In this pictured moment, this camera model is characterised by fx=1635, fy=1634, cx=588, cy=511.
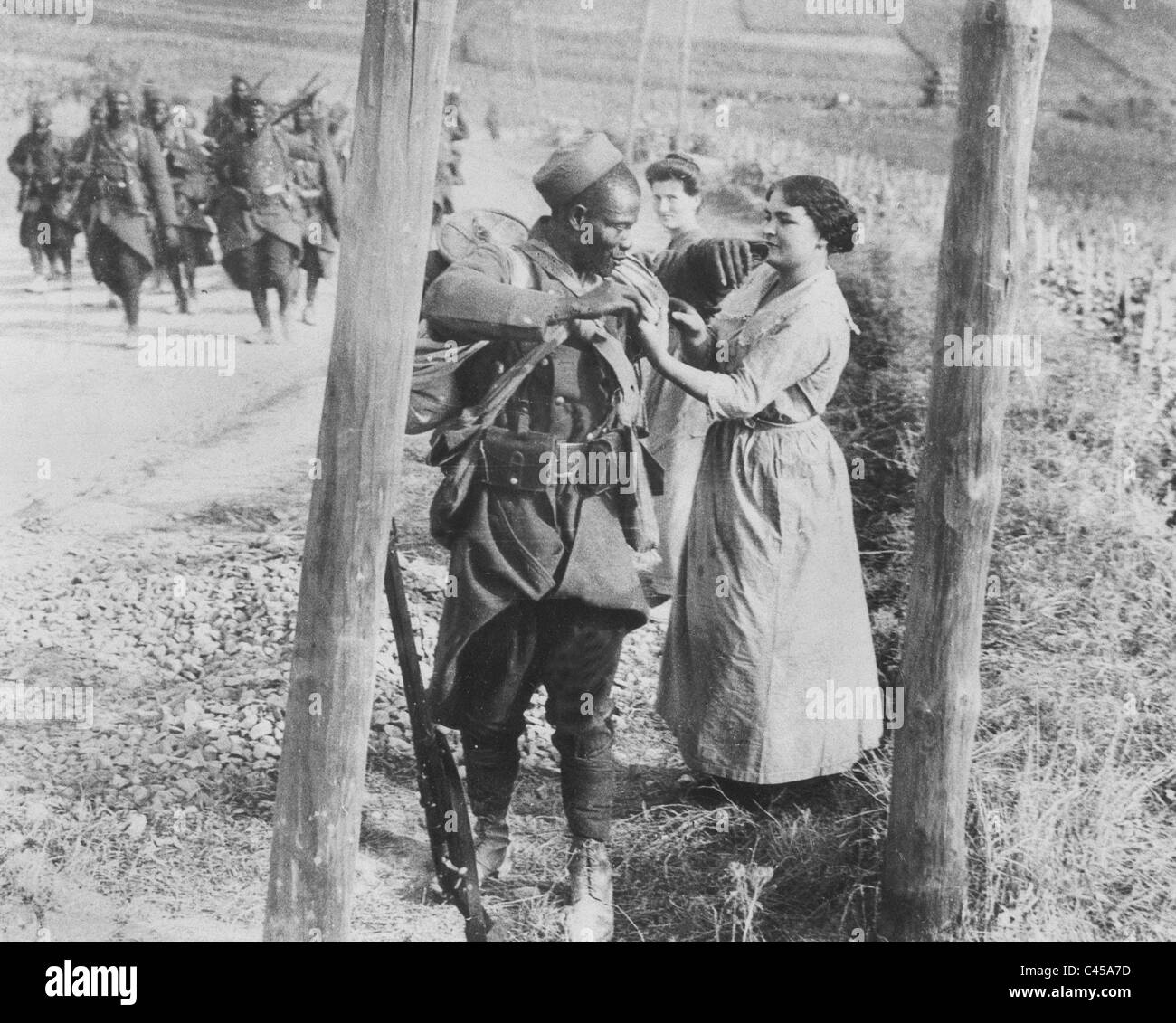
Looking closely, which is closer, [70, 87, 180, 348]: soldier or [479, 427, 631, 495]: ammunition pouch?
[479, 427, 631, 495]: ammunition pouch

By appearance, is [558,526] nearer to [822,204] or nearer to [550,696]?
[550,696]

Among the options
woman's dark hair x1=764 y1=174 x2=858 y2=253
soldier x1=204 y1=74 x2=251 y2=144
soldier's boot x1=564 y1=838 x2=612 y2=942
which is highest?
soldier x1=204 y1=74 x2=251 y2=144

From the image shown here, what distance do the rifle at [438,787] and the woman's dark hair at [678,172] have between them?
4.60 feet

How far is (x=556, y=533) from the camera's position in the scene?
15.3 feet

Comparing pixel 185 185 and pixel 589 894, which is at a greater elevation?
pixel 185 185

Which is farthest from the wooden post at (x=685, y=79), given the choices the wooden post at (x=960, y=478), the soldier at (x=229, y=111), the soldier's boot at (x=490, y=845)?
the soldier's boot at (x=490, y=845)

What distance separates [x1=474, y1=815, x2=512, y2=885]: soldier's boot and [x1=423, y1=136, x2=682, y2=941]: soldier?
0.02 metres

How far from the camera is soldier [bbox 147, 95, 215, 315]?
16.8 feet

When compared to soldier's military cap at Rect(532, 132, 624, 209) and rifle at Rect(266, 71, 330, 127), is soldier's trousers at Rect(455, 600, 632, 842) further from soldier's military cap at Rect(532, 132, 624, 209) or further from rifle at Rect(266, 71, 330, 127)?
rifle at Rect(266, 71, 330, 127)

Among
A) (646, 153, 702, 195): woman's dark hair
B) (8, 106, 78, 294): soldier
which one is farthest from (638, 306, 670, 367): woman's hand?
(8, 106, 78, 294): soldier

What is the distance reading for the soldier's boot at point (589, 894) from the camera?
476cm

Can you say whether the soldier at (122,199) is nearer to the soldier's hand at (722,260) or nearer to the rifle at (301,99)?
the rifle at (301,99)

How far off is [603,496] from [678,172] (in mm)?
1033

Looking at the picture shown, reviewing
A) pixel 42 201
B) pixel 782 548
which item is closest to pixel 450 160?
pixel 42 201
